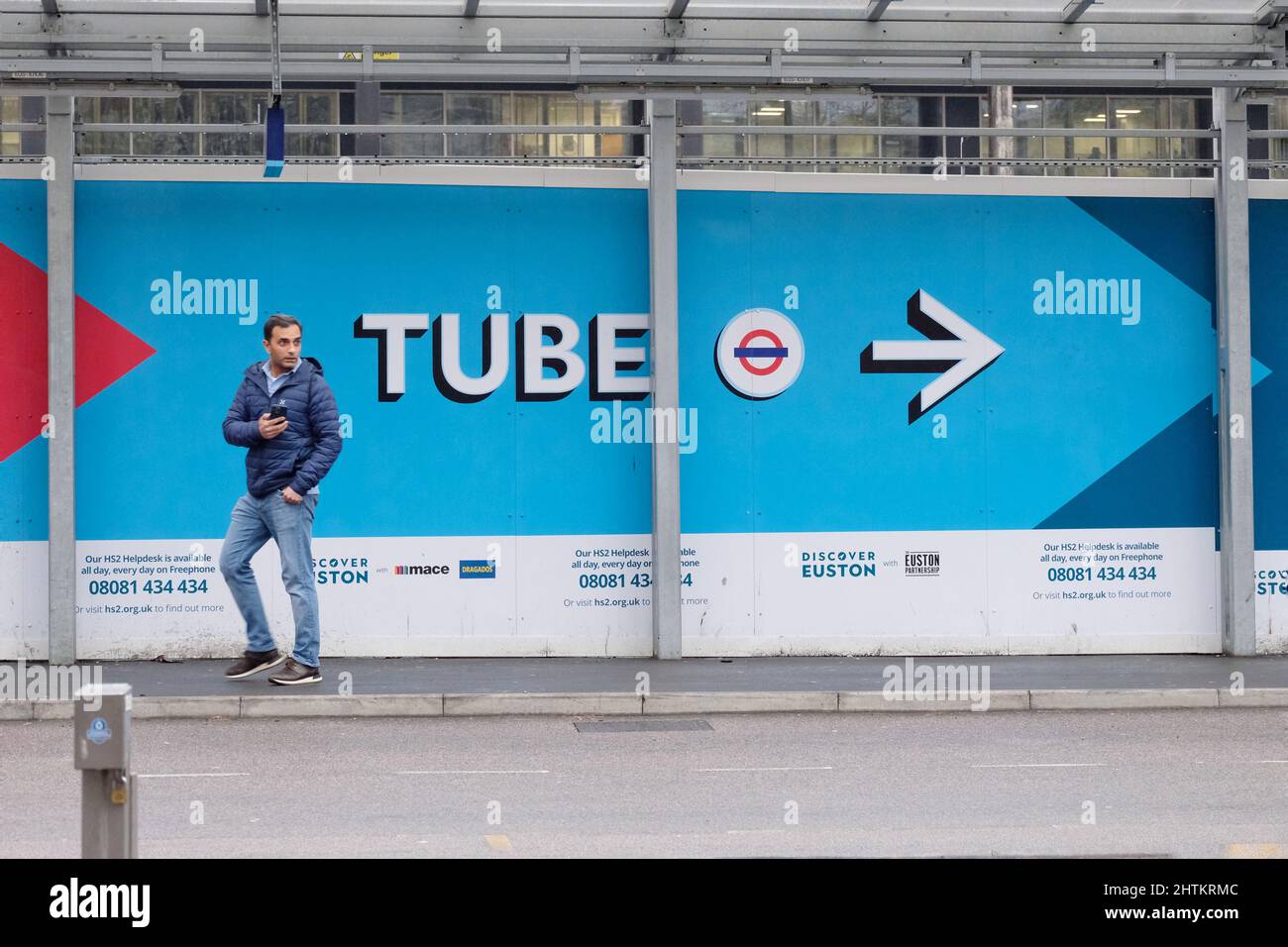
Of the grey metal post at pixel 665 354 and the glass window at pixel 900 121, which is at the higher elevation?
the glass window at pixel 900 121

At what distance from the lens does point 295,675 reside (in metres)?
11.0

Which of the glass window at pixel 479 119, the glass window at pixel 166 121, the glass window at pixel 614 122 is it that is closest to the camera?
the glass window at pixel 166 121

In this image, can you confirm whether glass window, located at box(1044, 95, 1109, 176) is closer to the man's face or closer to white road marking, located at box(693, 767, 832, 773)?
the man's face

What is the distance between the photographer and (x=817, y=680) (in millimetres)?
11711

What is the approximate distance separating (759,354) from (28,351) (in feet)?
17.9

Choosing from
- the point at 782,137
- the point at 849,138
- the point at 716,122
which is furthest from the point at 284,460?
the point at 782,137

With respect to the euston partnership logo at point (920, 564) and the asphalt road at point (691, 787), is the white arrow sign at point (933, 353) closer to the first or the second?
the euston partnership logo at point (920, 564)

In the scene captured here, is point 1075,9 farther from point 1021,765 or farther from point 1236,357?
point 1021,765

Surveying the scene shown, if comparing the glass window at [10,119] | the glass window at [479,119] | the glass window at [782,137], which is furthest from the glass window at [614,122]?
the glass window at [10,119]

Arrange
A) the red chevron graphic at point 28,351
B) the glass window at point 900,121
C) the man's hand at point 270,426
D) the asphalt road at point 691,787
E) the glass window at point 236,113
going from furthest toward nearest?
the glass window at point 900,121 < the glass window at point 236,113 < the red chevron graphic at point 28,351 < the man's hand at point 270,426 < the asphalt road at point 691,787

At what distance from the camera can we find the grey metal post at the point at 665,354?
12625 mm

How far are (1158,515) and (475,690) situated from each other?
577 cm
